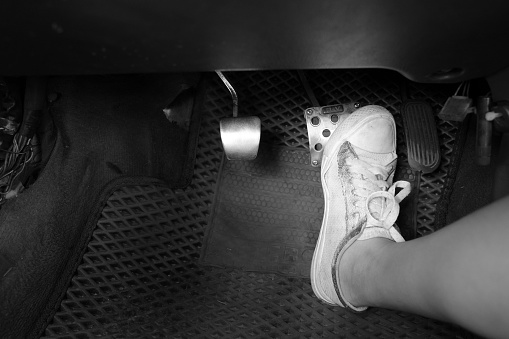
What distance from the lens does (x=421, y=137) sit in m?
0.96

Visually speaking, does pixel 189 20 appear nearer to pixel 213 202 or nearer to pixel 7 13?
pixel 7 13

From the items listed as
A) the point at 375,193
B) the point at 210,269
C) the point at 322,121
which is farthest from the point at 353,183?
the point at 210,269

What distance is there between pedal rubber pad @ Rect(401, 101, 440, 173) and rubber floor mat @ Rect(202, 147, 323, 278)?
0.64ft

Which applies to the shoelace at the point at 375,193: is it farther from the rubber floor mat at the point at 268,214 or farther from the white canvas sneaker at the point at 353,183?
the rubber floor mat at the point at 268,214

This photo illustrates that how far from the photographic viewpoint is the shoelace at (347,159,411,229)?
2.73ft

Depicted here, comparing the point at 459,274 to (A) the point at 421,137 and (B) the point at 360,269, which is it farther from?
(A) the point at 421,137

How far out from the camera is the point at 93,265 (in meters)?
0.92

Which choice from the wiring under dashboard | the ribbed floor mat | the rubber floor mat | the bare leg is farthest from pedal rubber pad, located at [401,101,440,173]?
the wiring under dashboard

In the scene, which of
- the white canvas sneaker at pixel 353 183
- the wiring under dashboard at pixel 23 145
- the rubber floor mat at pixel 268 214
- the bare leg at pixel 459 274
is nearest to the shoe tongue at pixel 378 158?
the white canvas sneaker at pixel 353 183

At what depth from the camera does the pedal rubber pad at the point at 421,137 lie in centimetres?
96

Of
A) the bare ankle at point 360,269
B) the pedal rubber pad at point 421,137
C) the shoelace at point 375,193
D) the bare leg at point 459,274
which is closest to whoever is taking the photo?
the bare leg at point 459,274

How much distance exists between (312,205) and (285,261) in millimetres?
126

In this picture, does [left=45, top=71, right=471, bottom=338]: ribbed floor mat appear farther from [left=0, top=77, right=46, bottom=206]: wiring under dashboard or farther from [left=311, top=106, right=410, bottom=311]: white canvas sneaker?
[left=0, top=77, right=46, bottom=206]: wiring under dashboard

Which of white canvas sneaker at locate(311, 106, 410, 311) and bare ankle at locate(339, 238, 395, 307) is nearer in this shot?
bare ankle at locate(339, 238, 395, 307)
